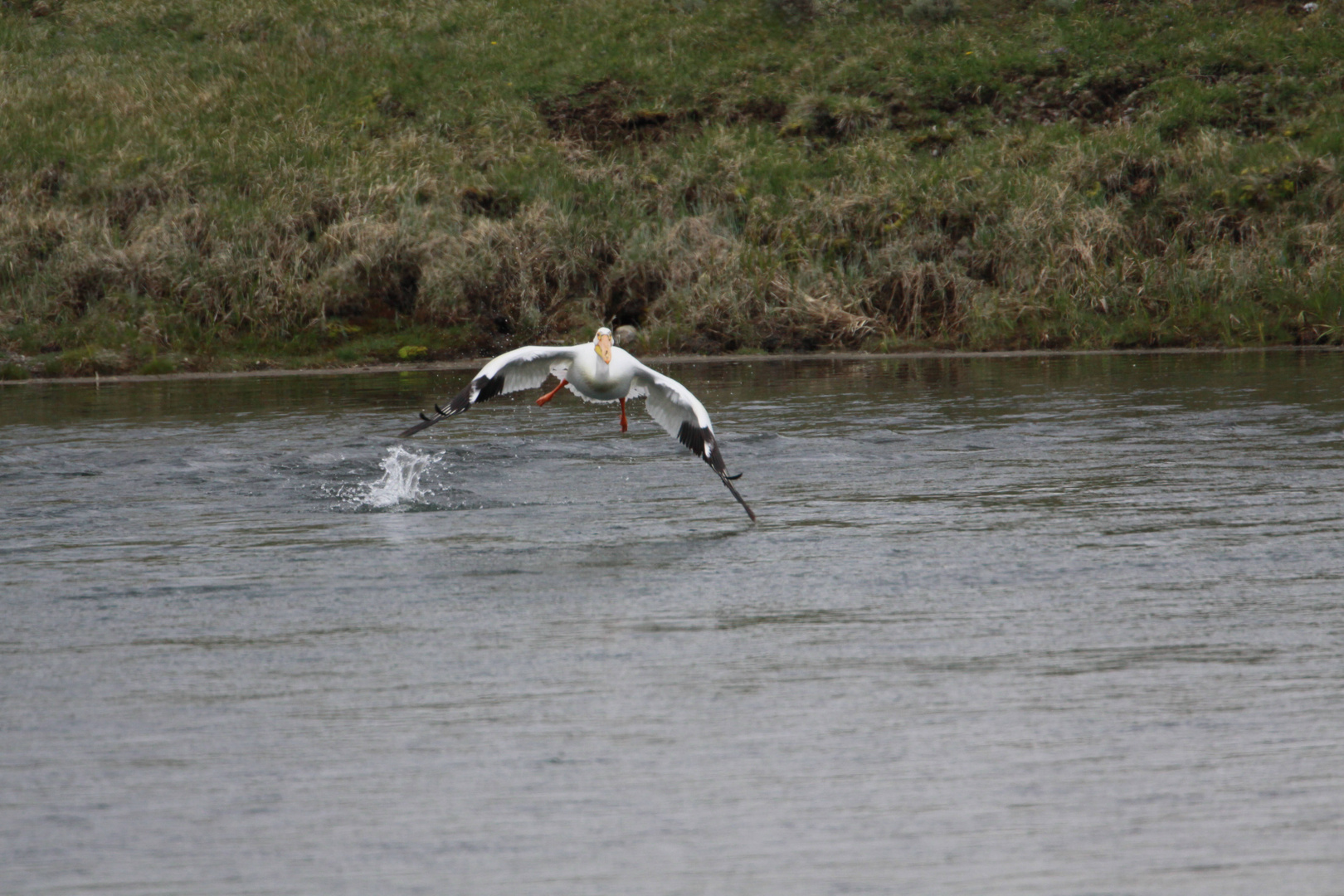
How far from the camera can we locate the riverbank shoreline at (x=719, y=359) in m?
20.0

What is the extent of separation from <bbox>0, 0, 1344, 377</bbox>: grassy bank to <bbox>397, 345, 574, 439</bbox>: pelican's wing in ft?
35.5

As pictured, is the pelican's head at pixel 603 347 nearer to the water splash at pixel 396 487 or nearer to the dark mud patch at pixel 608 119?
the water splash at pixel 396 487

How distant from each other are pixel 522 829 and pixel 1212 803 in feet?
6.37

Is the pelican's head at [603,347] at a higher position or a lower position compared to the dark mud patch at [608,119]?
lower

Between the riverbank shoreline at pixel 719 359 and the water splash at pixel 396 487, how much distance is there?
345 inches

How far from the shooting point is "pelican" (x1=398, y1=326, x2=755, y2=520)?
10039 mm

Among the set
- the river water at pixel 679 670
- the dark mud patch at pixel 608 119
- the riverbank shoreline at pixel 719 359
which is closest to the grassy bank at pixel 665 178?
the dark mud patch at pixel 608 119

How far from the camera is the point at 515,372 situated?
10.5 meters

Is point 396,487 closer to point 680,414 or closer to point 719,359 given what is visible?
point 680,414

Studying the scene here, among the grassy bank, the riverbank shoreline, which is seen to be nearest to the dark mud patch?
the grassy bank

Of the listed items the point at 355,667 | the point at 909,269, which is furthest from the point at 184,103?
the point at 355,667

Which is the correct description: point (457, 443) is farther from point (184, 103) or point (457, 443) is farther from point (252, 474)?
point (184, 103)

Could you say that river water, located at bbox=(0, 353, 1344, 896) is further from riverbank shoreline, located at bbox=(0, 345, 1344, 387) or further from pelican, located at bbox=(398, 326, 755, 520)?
riverbank shoreline, located at bbox=(0, 345, 1344, 387)

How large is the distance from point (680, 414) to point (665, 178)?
16062 mm
